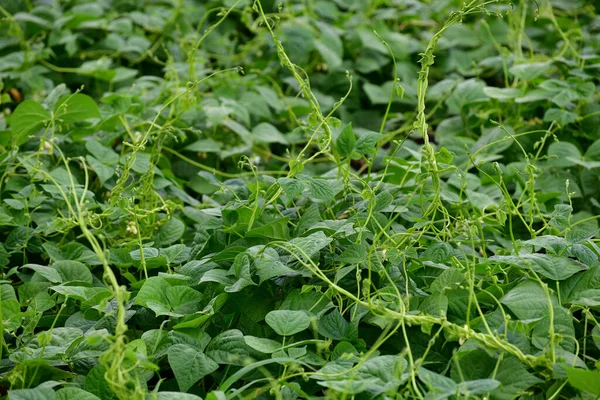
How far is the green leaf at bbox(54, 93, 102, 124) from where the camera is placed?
1.62 meters

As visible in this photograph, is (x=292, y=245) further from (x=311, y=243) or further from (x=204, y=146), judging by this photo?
(x=204, y=146)

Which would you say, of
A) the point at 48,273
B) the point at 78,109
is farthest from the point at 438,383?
the point at 78,109

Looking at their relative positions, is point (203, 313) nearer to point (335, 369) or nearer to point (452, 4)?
point (335, 369)

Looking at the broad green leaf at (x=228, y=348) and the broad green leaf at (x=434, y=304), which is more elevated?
the broad green leaf at (x=434, y=304)

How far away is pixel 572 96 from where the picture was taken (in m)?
1.79

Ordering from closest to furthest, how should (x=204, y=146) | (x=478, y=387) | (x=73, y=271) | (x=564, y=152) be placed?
(x=478, y=387)
(x=73, y=271)
(x=564, y=152)
(x=204, y=146)

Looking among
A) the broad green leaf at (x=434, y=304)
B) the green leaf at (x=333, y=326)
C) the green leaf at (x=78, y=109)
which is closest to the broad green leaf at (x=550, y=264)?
the broad green leaf at (x=434, y=304)

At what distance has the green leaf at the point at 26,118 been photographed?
5.19 ft

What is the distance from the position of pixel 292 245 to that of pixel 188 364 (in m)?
0.23

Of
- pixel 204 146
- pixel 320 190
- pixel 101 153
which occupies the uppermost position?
pixel 320 190

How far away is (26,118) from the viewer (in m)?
1.60

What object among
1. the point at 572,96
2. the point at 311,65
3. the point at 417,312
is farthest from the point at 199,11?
the point at 417,312

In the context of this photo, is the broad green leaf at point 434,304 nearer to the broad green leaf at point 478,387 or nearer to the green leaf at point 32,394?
the broad green leaf at point 478,387

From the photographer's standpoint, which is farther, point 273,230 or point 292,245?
point 273,230
